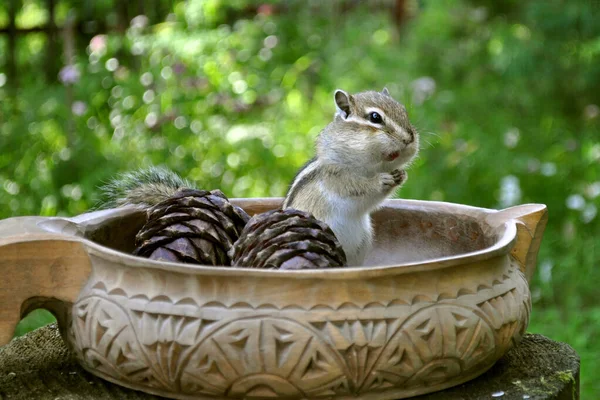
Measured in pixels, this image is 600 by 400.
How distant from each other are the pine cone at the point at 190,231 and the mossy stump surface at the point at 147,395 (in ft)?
0.80

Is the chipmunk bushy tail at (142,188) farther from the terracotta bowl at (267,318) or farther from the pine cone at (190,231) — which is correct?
the terracotta bowl at (267,318)

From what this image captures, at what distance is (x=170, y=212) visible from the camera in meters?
1.48

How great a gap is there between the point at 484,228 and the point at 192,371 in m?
0.70

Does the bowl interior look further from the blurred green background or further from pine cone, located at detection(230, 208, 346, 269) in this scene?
the blurred green background

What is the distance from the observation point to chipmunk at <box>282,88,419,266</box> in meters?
1.91

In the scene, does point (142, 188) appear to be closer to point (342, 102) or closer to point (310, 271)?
point (342, 102)

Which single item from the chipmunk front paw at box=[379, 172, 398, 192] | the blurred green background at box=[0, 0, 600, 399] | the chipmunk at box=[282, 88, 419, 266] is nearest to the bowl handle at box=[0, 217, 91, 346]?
the chipmunk at box=[282, 88, 419, 266]

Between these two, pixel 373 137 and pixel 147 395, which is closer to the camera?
pixel 147 395

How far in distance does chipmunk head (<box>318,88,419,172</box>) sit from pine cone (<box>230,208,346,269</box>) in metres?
0.62

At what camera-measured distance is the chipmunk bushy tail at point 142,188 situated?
1758mm

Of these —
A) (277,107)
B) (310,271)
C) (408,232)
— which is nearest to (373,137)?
(408,232)

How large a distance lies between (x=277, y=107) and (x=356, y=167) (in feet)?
9.43

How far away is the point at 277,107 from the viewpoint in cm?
483

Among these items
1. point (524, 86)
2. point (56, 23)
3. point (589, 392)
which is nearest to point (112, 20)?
point (56, 23)
